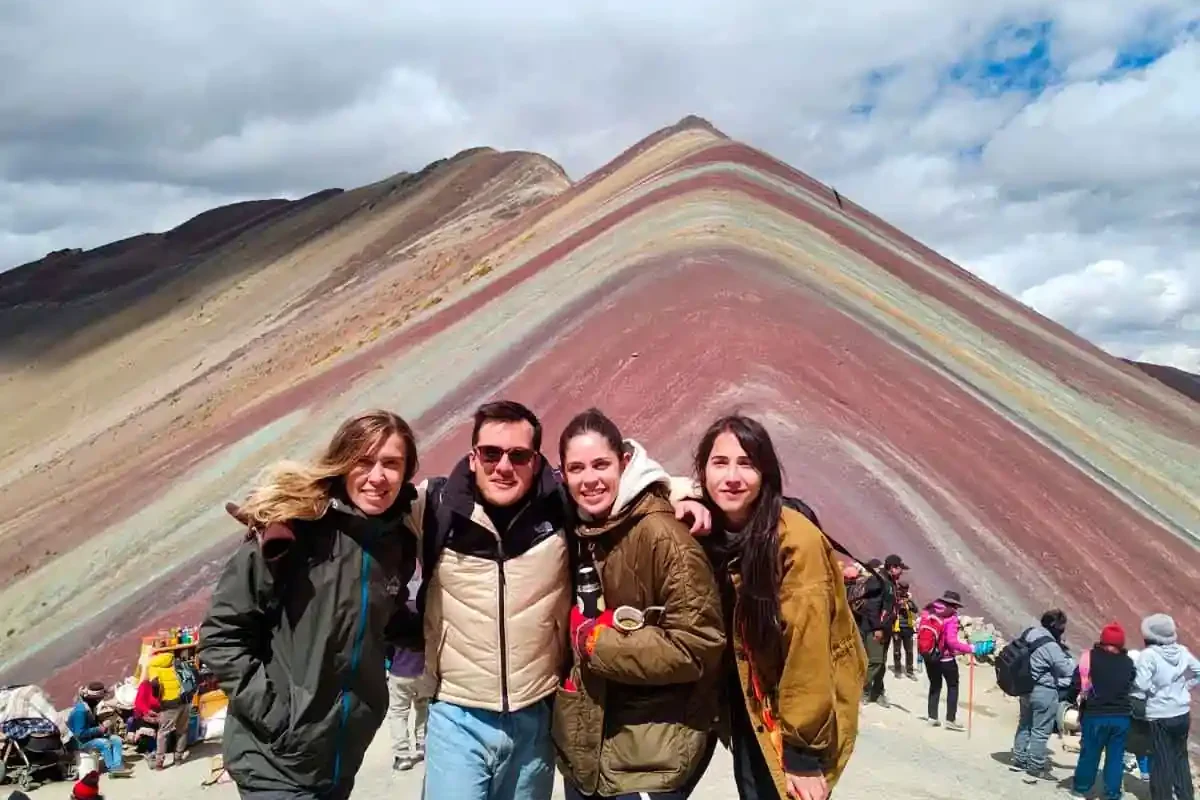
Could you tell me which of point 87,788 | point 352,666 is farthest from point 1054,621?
point 87,788

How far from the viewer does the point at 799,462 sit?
526 inches

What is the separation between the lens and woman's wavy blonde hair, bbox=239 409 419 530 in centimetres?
288

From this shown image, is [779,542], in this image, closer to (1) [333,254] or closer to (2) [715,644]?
(2) [715,644]

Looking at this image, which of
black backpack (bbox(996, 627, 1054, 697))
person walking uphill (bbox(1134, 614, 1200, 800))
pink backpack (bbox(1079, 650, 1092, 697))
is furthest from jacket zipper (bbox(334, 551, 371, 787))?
black backpack (bbox(996, 627, 1054, 697))

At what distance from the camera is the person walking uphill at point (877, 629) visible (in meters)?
9.00

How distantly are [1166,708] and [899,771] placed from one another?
2.03 meters

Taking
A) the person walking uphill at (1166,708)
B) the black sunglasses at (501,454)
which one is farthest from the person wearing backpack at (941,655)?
the black sunglasses at (501,454)

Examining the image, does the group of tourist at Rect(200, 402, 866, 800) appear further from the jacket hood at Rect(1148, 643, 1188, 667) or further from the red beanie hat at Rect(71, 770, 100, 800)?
the red beanie hat at Rect(71, 770, 100, 800)

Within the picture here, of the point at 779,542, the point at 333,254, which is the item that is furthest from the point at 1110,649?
the point at 333,254

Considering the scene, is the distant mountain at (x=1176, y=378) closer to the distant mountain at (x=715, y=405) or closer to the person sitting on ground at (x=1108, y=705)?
the distant mountain at (x=715, y=405)

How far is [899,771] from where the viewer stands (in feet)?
23.4

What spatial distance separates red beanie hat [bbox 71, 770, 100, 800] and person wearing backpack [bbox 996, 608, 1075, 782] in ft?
25.4

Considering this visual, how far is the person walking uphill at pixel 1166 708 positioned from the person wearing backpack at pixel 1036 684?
2.76ft

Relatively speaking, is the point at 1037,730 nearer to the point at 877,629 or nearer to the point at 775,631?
the point at 877,629
